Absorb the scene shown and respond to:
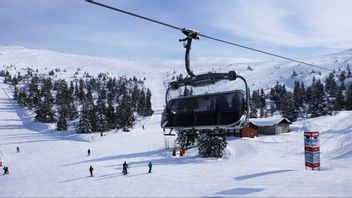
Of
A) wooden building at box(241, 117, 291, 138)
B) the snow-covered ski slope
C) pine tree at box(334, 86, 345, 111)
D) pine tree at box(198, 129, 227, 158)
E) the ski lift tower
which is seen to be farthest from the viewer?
pine tree at box(334, 86, 345, 111)

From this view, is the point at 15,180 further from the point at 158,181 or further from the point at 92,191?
the point at 158,181

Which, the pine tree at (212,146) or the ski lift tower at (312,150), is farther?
the pine tree at (212,146)

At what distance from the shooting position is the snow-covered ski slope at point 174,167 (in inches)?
1032

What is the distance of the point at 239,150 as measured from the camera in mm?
52188

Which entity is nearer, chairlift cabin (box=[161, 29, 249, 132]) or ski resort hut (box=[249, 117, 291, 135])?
chairlift cabin (box=[161, 29, 249, 132])

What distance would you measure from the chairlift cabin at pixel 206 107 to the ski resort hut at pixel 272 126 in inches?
2095

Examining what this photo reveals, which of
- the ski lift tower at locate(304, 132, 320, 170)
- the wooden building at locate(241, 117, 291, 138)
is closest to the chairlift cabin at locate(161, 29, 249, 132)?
the ski lift tower at locate(304, 132, 320, 170)

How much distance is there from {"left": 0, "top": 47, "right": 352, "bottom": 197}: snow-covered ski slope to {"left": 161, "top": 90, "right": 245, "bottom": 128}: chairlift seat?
35.7 ft

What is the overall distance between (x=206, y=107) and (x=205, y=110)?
0.42ft

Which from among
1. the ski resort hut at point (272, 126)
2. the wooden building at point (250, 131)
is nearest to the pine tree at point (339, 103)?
the ski resort hut at point (272, 126)

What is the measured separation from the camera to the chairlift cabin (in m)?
12.3

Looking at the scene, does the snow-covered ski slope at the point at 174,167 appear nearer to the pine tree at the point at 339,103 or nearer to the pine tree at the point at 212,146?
the pine tree at the point at 212,146

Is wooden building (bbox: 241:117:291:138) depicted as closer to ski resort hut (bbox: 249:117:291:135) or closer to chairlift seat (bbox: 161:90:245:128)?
ski resort hut (bbox: 249:117:291:135)

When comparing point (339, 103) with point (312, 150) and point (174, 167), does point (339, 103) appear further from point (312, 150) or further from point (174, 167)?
point (174, 167)
